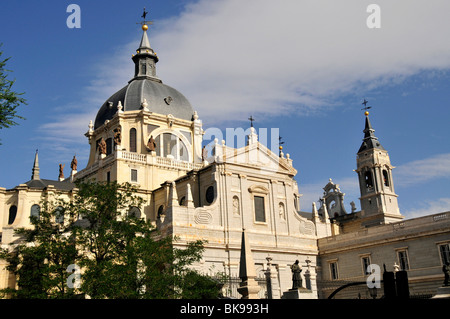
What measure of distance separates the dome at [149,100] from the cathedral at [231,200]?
15cm

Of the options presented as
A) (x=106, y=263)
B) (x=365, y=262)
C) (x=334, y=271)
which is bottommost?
(x=106, y=263)

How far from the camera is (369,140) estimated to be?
6594cm

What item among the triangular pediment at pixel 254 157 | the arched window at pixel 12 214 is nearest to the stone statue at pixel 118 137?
the arched window at pixel 12 214

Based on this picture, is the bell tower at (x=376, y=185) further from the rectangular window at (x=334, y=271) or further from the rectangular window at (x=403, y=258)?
the rectangular window at (x=403, y=258)

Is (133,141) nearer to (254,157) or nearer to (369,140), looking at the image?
(254,157)

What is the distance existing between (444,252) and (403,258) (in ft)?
12.1

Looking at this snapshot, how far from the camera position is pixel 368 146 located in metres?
65.1

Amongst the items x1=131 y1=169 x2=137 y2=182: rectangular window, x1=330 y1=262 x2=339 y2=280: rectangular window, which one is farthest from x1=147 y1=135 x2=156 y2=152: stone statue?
x1=330 y1=262 x2=339 y2=280: rectangular window

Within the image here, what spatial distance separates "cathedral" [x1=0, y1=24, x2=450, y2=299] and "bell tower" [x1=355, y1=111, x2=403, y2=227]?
13 centimetres

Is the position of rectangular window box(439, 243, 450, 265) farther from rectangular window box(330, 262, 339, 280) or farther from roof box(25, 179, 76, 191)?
roof box(25, 179, 76, 191)

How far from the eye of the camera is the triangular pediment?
4834 cm

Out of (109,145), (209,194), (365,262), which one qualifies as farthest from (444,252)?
(109,145)

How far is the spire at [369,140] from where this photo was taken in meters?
65.1

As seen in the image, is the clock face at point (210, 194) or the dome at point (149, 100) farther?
the dome at point (149, 100)
